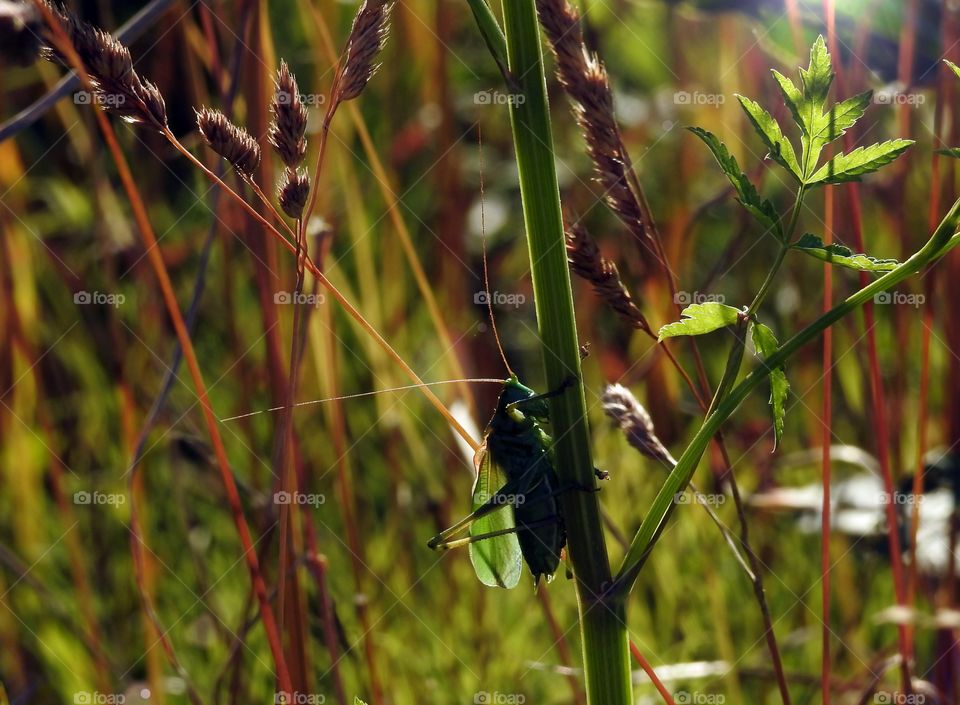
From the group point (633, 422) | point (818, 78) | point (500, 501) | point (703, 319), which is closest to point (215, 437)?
point (500, 501)

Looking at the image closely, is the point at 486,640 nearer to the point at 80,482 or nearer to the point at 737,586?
the point at 737,586

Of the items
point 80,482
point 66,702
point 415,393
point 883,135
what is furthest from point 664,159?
point 66,702

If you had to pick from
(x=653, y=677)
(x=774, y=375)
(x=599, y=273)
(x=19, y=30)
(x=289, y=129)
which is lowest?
(x=653, y=677)

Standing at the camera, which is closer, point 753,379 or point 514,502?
point 753,379

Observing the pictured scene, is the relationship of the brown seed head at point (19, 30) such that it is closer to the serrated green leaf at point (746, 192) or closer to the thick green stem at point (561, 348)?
the thick green stem at point (561, 348)

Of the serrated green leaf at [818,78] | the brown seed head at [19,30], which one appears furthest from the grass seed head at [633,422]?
the brown seed head at [19,30]

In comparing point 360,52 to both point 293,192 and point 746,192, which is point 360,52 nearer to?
point 293,192

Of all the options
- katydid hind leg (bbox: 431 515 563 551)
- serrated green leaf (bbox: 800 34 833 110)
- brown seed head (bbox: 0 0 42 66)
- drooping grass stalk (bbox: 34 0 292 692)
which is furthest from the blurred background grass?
serrated green leaf (bbox: 800 34 833 110)

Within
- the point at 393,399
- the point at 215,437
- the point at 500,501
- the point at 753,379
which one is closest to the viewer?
the point at 753,379
